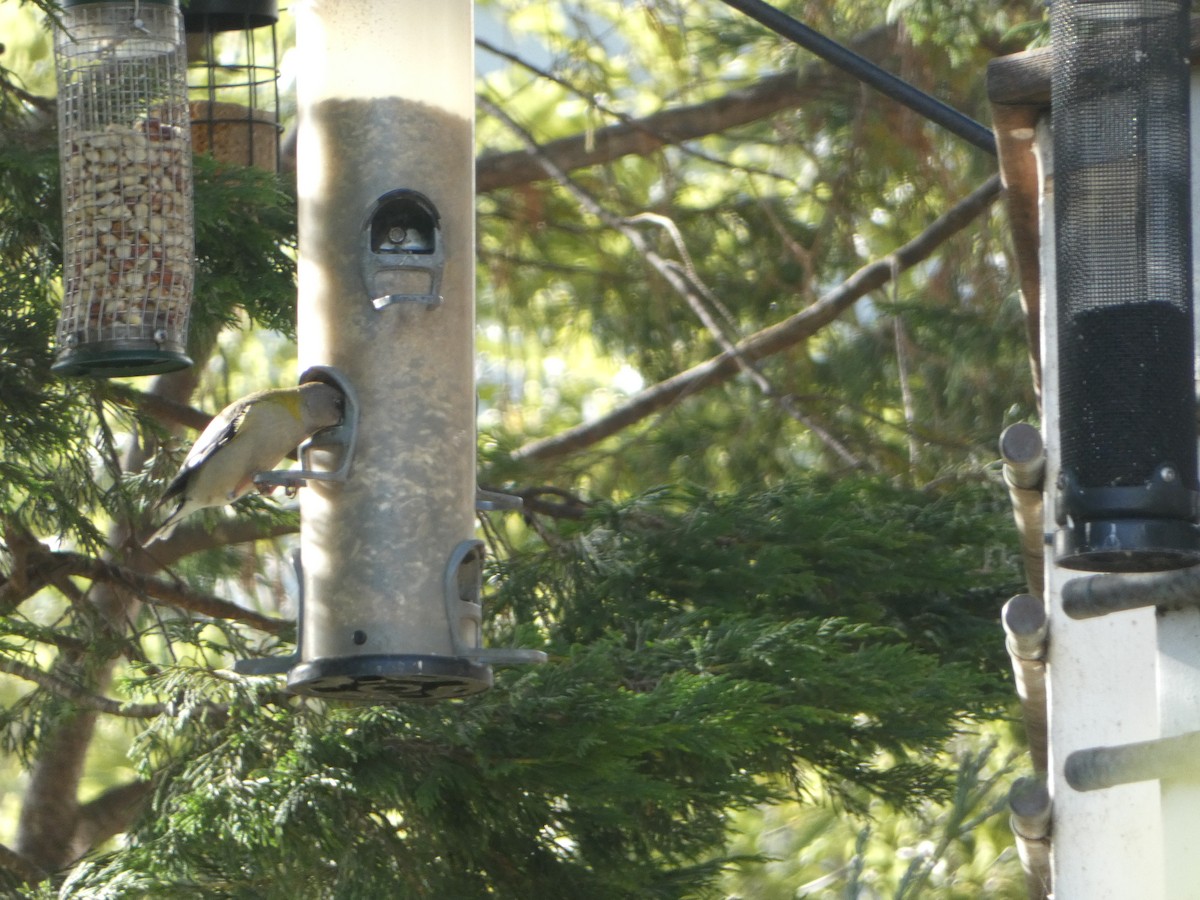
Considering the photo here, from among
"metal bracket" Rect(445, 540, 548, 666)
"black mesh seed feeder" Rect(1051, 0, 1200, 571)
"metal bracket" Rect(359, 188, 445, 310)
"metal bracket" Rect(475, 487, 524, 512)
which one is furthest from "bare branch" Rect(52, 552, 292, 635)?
"black mesh seed feeder" Rect(1051, 0, 1200, 571)

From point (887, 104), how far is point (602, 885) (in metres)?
4.85

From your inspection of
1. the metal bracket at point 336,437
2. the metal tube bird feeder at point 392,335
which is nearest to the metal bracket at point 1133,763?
the metal tube bird feeder at point 392,335

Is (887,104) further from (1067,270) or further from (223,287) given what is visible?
(1067,270)

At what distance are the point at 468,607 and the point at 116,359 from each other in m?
1.03

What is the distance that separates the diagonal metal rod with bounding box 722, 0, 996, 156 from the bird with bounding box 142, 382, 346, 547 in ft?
4.02

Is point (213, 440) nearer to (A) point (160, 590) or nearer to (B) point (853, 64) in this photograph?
(A) point (160, 590)

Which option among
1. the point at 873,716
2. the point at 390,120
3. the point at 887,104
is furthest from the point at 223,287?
the point at 887,104

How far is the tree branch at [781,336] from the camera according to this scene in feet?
25.7

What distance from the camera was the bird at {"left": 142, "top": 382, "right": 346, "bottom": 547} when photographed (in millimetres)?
4195

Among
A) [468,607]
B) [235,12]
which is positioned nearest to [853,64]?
[468,607]

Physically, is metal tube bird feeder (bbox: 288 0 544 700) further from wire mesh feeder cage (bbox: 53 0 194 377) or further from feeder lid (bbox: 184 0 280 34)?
feeder lid (bbox: 184 0 280 34)

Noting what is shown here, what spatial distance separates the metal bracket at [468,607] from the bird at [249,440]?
412 millimetres

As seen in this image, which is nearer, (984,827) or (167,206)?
(167,206)

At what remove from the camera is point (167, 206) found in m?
4.86
